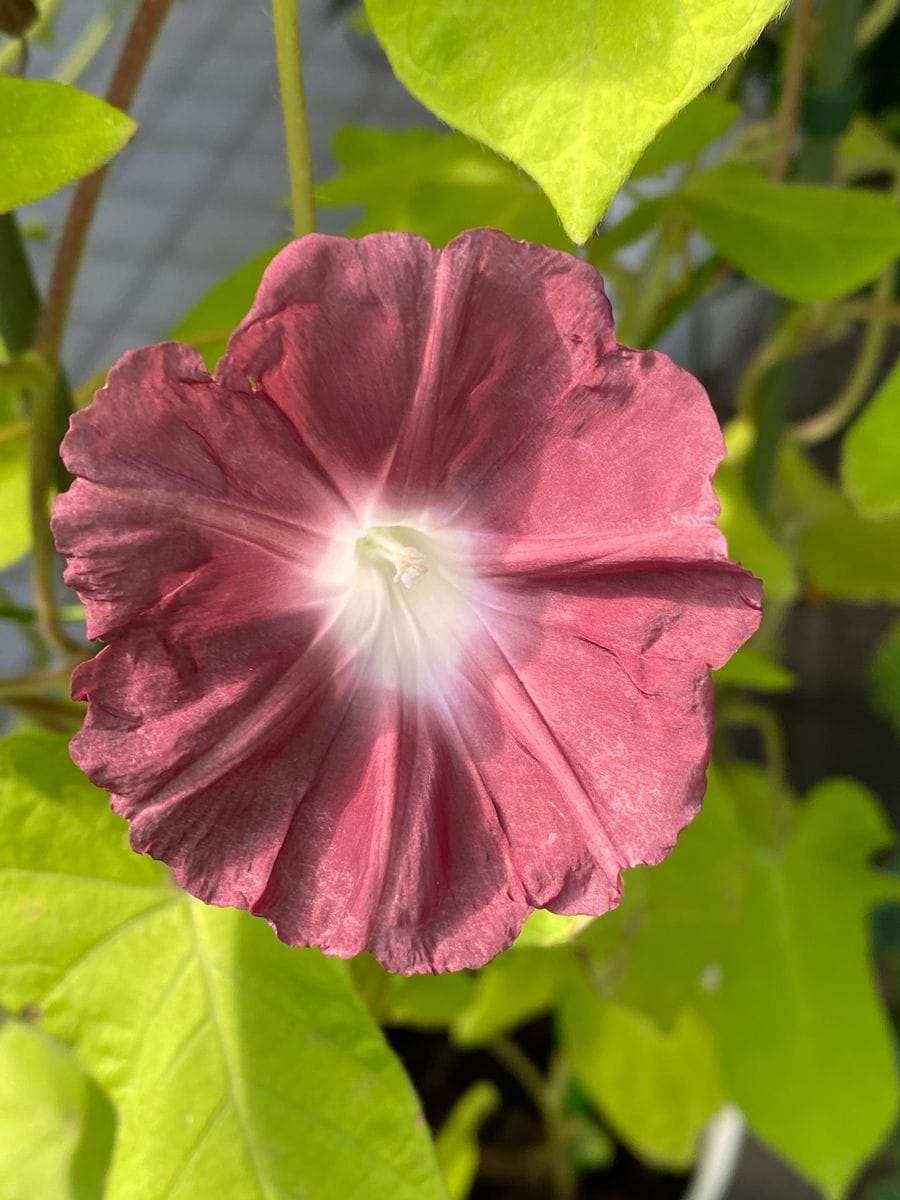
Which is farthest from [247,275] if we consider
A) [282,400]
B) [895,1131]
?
[895,1131]

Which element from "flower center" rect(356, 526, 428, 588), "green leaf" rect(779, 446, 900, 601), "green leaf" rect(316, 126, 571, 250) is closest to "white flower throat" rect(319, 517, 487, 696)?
"flower center" rect(356, 526, 428, 588)

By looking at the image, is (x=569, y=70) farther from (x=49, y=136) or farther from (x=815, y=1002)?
(x=815, y=1002)

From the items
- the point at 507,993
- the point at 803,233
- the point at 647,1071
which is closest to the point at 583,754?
the point at 803,233

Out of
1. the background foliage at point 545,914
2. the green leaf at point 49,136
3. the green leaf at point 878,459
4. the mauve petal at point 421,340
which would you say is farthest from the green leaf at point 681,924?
the green leaf at point 49,136

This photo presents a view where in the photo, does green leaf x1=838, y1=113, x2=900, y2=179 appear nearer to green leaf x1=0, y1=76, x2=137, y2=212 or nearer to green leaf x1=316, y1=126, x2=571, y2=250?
green leaf x1=316, y1=126, x2=571, y2=250

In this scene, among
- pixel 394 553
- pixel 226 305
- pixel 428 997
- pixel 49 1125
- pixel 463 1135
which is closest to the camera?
pixel 394 553
